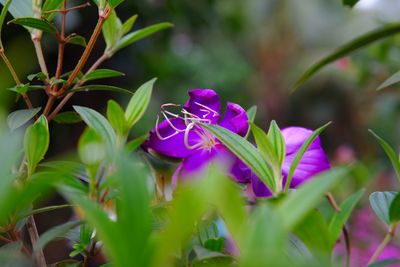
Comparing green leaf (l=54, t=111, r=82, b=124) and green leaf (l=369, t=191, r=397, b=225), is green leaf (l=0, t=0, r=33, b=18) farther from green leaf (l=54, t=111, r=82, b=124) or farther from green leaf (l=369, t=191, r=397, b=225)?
green leaf (l=369, t=191, r=397, b=225)

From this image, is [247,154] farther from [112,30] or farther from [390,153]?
[112,30]

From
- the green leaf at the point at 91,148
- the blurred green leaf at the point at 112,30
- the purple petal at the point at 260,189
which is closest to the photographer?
the green leaf at the point at 91,148

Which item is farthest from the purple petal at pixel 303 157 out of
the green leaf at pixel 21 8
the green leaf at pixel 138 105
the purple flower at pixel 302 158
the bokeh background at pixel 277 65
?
the bokeh background at pixel 277 65

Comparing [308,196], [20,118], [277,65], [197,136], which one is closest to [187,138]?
[197,136]

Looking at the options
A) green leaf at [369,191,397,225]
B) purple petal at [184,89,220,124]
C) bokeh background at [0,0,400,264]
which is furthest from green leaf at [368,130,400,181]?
bokeh background at [0,0,400,264]

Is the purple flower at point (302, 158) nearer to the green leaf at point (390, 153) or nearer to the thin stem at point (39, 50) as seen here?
the green leaf at point (390, 153)

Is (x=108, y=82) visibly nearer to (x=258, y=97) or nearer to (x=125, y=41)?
(x=125, y=41)
